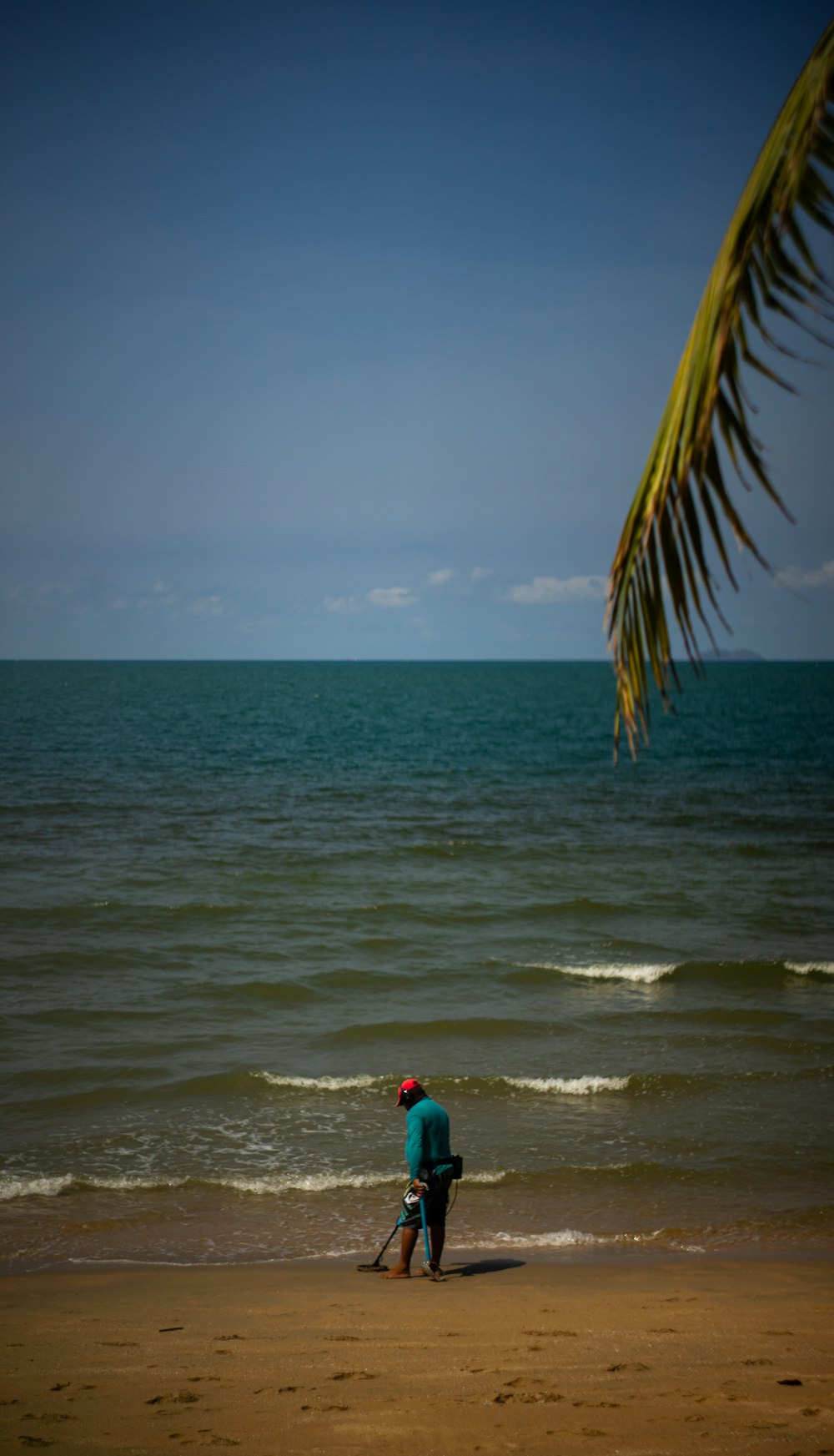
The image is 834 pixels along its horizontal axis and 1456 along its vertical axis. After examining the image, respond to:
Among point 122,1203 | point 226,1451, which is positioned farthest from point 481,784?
point 226,1451

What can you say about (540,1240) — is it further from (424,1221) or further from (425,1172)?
(425,1172)

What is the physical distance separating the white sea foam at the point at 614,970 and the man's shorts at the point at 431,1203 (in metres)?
8.74

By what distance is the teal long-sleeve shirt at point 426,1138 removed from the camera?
7992 mm

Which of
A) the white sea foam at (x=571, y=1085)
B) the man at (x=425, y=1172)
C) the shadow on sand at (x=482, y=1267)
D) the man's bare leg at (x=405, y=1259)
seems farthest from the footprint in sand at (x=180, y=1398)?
the white sea foam at (x=571, y=1085)

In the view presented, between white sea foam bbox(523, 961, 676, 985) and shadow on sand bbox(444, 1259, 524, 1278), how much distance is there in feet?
26.8

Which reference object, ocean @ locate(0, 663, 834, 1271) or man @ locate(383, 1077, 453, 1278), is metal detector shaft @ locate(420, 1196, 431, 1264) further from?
ocean @ locate(0, 663, 834, 1271)

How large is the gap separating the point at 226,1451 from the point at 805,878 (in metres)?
20.7

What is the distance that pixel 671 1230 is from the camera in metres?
9.30

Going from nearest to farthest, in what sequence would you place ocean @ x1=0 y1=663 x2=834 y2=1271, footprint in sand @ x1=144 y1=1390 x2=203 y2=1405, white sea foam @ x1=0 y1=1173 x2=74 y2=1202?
footprint in sand @ x1=144 y1=1390 x2=203 y2=1405 → ocean @ x1=0 y1=663 x2=834 y2=1271 → white sea foam @ x1=0 y1=1173 x2=74 y2=1202

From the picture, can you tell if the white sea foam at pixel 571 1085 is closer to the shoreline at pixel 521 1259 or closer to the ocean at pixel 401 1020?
the ocean at pixel 401 1020

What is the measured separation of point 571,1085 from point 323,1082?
2.93 meters

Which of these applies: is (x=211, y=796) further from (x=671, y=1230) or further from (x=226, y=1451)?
(x=226, y=1451)

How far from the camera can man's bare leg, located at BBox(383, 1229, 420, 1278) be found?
8234 mm

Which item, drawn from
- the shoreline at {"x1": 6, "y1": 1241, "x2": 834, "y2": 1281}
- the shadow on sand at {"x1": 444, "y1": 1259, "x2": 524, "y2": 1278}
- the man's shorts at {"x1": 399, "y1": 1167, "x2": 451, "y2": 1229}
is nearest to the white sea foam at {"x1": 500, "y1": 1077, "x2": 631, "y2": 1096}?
the shoreline at {"x1": 6, "y1": 1241, "x2": 834, "y2": 1281}
